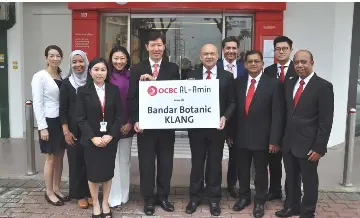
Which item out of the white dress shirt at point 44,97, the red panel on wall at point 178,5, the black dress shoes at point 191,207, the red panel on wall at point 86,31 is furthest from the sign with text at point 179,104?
the red panel on wall at point 86,31

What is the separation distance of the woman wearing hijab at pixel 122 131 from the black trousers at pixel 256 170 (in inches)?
52.1

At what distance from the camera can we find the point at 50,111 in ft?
14.5

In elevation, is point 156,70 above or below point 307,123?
above

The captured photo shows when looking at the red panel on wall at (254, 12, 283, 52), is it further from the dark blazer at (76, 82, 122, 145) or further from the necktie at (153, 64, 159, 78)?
the dark blazer at (76, 82, 122, 145)

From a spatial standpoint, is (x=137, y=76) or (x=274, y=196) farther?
(x=274, y=196)

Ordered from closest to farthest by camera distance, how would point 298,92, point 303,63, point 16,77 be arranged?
point 303,63, point 298,92, point 16,77

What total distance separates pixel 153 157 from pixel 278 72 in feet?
5.93

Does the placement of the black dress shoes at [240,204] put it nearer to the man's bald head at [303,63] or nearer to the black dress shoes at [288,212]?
the black dress shoes at [288,212]

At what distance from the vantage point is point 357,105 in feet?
27.8

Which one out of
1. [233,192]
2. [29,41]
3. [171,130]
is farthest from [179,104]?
[29,41]

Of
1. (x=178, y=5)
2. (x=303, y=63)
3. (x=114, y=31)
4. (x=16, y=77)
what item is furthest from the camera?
(x=114, y=31)

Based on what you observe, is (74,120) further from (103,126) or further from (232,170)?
(232,170)

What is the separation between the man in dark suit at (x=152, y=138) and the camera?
4262mm

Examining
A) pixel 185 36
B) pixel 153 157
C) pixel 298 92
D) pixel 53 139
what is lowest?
pixel 153 157
